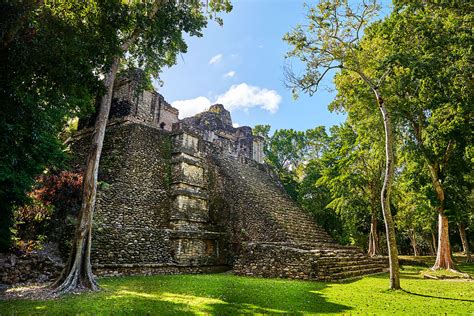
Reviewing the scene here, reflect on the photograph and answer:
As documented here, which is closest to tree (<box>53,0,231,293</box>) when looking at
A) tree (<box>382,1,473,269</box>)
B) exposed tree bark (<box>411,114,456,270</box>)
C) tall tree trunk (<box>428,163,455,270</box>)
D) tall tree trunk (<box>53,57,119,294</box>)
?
tall tree trunk (<box>53,57,119,294</box>)

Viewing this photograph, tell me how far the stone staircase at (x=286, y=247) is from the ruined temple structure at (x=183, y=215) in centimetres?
3

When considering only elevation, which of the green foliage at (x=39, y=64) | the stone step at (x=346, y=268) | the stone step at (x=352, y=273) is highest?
the green foliage at (x=39, y=64)

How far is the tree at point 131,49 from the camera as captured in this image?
7066mm

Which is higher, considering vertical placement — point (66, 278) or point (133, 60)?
point (133, 60)

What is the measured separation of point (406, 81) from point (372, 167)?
31.8 feet

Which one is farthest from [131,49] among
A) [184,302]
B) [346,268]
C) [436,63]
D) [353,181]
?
[353,181]

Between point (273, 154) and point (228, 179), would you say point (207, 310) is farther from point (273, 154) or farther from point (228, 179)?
point (273, 154)

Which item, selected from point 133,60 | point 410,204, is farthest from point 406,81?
point 410,204

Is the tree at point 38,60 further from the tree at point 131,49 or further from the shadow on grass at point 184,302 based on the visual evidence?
the shadow on grass at point 184,302

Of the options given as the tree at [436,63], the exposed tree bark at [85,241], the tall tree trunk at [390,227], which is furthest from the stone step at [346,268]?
the exposed tree bark at [85,241]

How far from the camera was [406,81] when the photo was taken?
955 centimetres

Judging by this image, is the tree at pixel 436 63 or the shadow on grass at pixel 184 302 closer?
the shadow on grass at pixel 184 302

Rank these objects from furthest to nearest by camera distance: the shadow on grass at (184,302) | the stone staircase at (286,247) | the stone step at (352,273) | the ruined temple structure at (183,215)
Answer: the ruined temple structure at (183,215)
the stone staircase at (286,247)
the stone step at (352,273)
the shadow on grass at (184,302)

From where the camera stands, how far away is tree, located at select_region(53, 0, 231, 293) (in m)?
7.07
